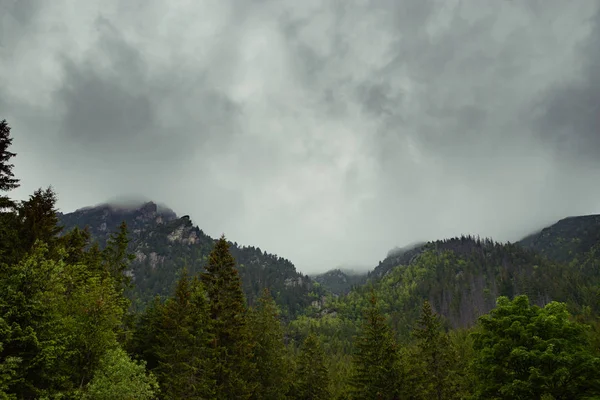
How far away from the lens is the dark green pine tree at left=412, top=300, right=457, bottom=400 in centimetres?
3578

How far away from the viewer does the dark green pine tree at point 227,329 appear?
28.7 metres

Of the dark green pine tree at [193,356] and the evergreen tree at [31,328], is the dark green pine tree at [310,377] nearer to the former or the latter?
the dark green pine tree at [193,356]

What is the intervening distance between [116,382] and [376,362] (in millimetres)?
24100

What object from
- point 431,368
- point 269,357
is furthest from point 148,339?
point 431,368

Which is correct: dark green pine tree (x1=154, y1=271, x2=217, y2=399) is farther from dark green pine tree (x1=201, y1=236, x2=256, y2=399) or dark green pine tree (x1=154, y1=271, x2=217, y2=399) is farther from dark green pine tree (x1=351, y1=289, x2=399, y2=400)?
dark green pine tree (x1=351, y1=289, x2=399, y2=400)

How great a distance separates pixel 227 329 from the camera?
96.4 ft

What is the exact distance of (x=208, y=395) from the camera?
2711 centimetres

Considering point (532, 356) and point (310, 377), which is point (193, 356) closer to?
point (310, 377)

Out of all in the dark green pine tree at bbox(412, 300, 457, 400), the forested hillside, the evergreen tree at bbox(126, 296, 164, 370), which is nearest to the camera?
the forested hillside

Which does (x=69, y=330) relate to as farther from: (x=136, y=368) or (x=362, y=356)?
(x=362, y=356)

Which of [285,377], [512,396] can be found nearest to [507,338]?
[512,396]

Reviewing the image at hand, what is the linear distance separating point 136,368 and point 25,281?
8641 mm

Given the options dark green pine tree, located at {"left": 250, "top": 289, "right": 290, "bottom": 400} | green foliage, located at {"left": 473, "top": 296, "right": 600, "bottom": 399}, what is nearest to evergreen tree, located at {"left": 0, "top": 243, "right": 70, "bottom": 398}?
dark green pine tree, located at {"left": 250, "top": 289, "right": 290, "bottom": 400}

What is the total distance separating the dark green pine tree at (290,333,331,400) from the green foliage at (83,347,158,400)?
2781 centimetres
